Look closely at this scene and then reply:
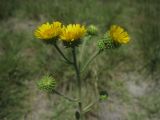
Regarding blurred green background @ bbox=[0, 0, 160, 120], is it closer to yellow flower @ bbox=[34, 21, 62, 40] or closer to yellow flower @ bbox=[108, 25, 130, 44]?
yellow flower @ bbox=[108, 25, 130, 44]

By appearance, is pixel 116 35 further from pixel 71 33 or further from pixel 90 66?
pixel 90 66

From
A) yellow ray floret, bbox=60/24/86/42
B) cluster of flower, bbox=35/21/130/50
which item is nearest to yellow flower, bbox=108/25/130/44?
cluster of flower, bbox=35/21/130/50

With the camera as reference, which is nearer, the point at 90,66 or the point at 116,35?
the point at 116,35

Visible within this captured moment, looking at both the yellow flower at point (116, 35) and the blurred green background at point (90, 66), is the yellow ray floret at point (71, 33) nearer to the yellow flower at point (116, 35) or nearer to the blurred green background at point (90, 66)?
the yellow flower at point (116, 35)

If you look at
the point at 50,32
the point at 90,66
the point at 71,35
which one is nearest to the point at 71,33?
the point at 71,35

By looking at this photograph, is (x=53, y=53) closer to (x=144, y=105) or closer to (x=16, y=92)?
(x=16, y=92)

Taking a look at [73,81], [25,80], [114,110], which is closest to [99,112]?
[114,110]

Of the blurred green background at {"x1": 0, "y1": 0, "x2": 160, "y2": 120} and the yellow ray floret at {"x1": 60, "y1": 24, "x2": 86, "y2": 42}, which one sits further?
the blurred green background at {"x1": 0, "y1": 0, "x2": 160, "y2": 120}

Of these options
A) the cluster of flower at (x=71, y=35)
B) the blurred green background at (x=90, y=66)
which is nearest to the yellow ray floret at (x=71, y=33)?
the cluster of flower at (x=71, y=35)

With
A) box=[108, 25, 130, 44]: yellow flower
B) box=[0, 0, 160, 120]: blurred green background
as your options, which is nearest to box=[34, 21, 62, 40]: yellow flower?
box=[108, 25, 130, 44]: yellow flower
